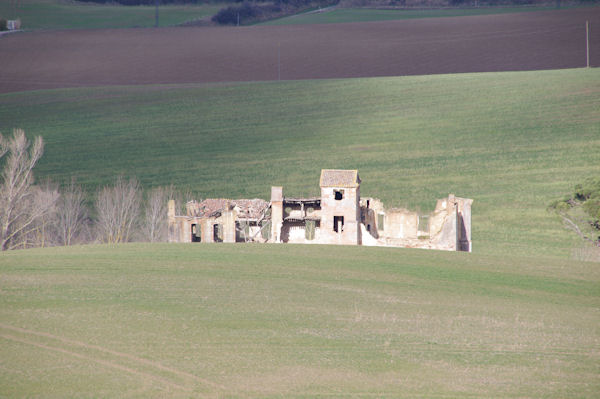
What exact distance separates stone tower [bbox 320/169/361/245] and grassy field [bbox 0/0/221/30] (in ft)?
221

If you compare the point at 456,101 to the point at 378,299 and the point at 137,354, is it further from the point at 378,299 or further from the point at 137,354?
the point at 137,354

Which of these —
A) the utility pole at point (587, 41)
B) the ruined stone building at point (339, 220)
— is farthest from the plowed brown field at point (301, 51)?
the ruined stone building at point (339, 220)

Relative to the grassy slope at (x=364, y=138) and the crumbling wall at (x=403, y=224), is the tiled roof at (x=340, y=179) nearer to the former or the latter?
the crumbling wall at (x=403, y=224)

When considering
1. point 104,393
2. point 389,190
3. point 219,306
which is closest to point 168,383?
point 104,393

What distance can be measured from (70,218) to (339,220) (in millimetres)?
21261

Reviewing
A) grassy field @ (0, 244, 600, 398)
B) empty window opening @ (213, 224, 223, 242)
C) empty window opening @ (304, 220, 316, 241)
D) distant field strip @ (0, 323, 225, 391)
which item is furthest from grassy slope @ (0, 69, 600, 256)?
distant field strip @ (0, 323, 225, 391)

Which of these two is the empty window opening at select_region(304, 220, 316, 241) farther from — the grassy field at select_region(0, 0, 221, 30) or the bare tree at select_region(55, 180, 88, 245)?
the grassy field at select_region(0, 0, 221, 30)

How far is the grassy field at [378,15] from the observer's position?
4131 inches

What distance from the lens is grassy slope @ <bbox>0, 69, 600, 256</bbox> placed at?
6034cm

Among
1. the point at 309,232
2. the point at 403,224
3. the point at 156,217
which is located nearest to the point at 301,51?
the point at 156,217

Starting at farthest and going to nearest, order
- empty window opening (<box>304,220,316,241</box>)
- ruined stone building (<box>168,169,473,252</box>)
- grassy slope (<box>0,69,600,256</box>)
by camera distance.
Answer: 1. grassy slope (<box>0,69,600,256</box>)
2. empty window opening (<box>304,220,316,241</box>)
3. ruined stone building (<box>168,169,473,252</box>)

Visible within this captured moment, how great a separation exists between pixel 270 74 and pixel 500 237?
44488 millimetres

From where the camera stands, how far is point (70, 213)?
58.0 metres

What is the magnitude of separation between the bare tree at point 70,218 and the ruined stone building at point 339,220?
11.7m
